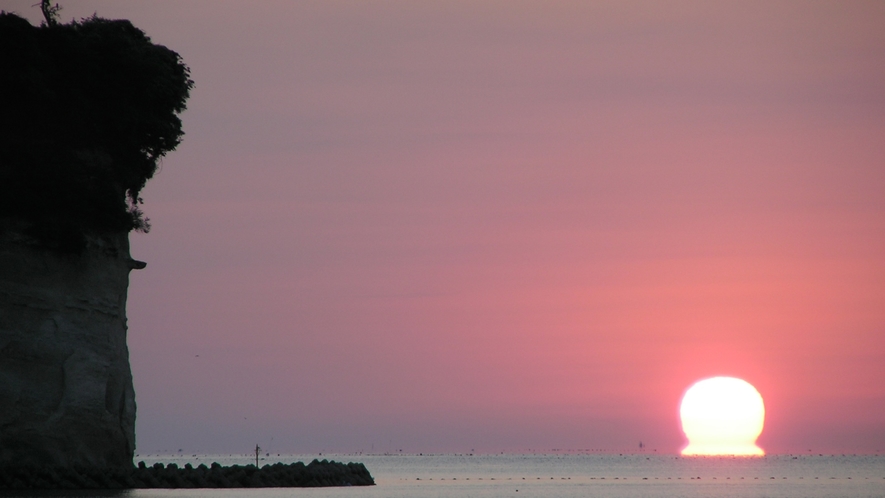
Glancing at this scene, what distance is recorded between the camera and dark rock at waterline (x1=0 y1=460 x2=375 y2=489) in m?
53.5

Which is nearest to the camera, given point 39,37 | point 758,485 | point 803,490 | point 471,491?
point 39,37

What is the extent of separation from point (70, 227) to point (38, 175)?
3733 millimetres

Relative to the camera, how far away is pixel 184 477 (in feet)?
230

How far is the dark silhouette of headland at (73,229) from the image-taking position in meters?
54.6

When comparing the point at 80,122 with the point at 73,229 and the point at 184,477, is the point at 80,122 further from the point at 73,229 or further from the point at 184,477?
the point at 184,477

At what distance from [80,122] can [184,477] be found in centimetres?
2399

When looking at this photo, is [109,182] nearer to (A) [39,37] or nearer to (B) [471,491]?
(A) [39,37]

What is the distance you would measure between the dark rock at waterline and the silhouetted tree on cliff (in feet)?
39.2

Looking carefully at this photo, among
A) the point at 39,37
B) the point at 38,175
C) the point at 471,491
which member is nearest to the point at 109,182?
the point at 38,175

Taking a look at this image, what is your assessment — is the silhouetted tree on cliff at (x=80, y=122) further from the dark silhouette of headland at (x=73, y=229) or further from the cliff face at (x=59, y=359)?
the cliff face at (x=59, y=359)

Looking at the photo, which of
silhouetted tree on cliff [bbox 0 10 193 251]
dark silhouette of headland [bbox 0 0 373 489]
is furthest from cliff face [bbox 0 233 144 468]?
silhouetted tree on cliff [bbox 0 10 193 251]

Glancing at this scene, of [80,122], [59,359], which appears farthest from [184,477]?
[80,122]

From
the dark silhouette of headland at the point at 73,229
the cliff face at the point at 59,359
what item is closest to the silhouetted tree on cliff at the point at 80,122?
the dark silhouette of headland at the point at 73,229

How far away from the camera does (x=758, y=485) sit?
397 feet
